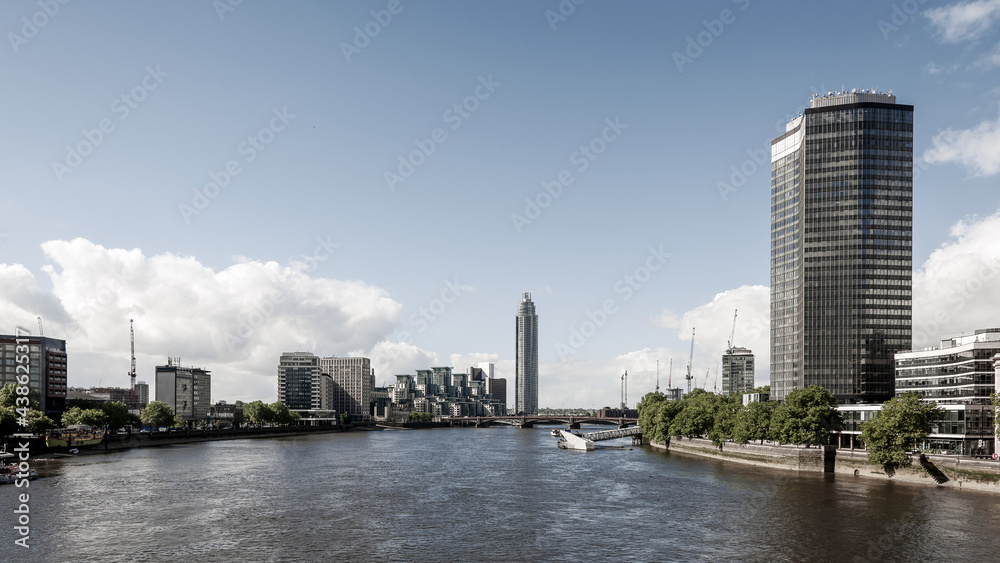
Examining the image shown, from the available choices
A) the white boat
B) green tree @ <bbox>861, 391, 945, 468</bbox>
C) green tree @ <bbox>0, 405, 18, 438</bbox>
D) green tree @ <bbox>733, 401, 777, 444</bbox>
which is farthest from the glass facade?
green tree @ <bbox>0, 405, 18, 438</bbox>

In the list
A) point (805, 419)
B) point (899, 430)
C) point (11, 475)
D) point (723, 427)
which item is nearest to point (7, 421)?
point (11, 475)

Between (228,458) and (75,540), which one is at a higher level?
(75,540)

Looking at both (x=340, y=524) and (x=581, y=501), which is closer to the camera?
(x=340, y=524)

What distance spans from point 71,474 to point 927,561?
130 m

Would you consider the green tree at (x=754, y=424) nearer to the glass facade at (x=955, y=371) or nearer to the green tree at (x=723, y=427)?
the green tree at (x=723, y=427)

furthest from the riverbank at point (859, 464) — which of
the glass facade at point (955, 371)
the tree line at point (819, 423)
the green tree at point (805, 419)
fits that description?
the glass facade at point (955, 371)

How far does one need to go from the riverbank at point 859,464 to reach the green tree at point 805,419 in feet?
8.84

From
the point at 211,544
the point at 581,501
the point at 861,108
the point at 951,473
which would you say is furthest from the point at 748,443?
the point at 211,544

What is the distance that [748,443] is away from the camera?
17038 cm

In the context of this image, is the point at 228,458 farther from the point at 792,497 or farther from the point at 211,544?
the point at 792,497

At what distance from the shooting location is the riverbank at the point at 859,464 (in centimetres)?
11131

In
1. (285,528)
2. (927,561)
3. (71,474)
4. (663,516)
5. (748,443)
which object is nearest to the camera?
(927,561)

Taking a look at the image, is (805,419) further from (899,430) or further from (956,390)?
(956,390)

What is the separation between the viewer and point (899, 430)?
123750 mm
